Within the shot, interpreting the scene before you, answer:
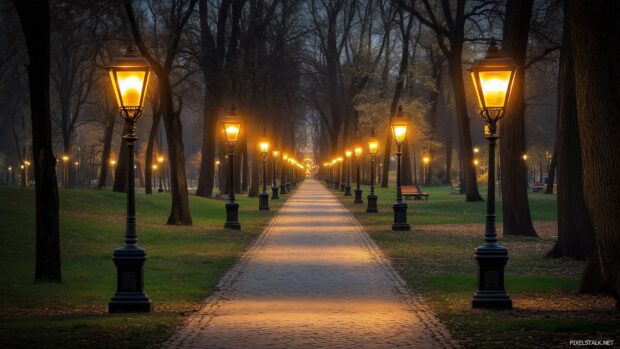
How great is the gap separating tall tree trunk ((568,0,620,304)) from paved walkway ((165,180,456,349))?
2.50 m

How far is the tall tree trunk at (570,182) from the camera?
63.2 ft

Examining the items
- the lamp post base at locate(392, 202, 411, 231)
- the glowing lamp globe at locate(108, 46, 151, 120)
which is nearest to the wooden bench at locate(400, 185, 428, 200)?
the lamp post base at locate(392, 202, 411, 231)

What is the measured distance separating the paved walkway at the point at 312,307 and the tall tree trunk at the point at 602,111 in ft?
8.21

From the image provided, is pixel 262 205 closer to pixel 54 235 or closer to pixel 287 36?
pixel 287 36

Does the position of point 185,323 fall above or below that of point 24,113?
below

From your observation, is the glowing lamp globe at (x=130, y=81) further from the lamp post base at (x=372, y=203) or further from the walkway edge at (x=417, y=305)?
the lamp post base at (x=372, y=203)

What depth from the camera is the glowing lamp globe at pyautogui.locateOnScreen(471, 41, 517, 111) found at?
44.0ft

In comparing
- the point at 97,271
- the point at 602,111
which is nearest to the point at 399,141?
the point at 97,271

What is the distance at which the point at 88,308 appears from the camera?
13062 mm

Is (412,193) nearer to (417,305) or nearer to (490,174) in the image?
(490,174)

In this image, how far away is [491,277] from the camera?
1291cm

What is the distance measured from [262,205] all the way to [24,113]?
1169 inches

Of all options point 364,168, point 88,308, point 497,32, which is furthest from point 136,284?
point 364,168

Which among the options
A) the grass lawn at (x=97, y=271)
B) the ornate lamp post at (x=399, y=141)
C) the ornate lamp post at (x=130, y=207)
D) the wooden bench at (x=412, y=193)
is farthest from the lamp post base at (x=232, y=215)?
the wooden bench at (x=412, y=193)
